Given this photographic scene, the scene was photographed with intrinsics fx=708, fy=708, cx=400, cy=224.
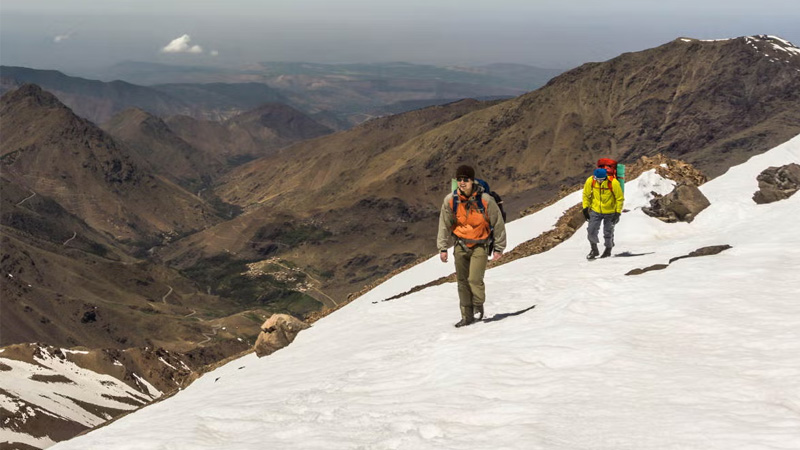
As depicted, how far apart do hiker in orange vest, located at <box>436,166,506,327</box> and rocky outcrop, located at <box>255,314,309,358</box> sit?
8891mm

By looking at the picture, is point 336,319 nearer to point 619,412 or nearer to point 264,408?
point 264,408

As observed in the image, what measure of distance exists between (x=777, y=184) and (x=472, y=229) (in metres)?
19.3

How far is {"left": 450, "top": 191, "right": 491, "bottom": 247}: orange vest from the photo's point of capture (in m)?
15.5

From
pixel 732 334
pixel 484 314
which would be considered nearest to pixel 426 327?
pixel 484 314

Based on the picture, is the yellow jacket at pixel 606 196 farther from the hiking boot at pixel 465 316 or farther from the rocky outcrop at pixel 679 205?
the hiking boot at pixel 465 316

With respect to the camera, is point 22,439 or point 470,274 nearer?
point 470,274

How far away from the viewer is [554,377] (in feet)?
36.1

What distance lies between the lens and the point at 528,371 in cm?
1147

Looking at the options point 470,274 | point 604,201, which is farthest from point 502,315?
point 604,201

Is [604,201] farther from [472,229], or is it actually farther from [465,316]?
[472,229]

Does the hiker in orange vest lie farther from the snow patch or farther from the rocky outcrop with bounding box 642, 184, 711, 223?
the snow patch

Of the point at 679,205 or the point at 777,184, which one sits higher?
the point at 777,184

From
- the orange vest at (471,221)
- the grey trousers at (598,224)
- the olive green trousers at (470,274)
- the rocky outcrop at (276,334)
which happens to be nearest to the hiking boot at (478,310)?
the olive green trousers at (470,274)

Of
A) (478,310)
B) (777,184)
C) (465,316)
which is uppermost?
(777,184)
